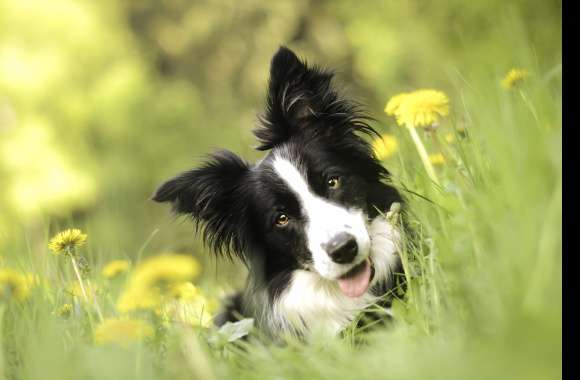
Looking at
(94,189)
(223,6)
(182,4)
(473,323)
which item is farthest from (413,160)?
(182,4)

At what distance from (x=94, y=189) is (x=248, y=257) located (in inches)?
407

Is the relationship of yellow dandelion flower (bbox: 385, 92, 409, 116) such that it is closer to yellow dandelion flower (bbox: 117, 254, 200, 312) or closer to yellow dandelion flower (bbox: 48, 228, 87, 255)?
yellow dandelion flower (bbox: 117, 254, 200, 312)

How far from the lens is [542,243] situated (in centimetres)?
171

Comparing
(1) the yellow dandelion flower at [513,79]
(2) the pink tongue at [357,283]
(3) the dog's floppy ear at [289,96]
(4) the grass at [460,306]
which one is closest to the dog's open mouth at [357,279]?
(2) the pink tongue at [357,283]

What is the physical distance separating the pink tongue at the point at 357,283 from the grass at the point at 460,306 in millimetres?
391

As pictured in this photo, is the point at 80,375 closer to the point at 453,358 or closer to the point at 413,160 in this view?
the point at 453,358

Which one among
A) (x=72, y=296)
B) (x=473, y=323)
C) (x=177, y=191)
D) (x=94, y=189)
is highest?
(x=94, y=189)

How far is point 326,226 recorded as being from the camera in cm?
326

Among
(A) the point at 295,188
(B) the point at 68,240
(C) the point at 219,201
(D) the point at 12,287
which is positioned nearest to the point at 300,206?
(A) the point at 295,188

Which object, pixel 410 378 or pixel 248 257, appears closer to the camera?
pixel 410 378

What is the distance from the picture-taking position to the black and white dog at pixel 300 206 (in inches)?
134

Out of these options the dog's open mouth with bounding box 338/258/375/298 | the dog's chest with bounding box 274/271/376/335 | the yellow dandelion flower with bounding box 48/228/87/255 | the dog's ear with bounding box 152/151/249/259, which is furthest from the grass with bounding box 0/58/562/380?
the dog's ear with bounding box 152/151/249/259

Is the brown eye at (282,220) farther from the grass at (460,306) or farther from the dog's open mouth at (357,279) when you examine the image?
the grass at (460,306)

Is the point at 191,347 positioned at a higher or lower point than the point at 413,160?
lower
